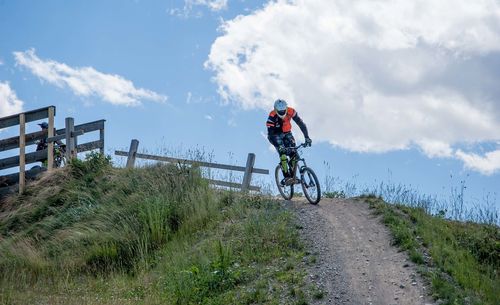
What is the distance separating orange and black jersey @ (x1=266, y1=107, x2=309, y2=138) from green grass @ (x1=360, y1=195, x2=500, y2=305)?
92.3 inches

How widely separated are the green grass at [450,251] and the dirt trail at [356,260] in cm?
22

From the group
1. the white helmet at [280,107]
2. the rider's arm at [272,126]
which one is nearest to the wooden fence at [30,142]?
the rider's arm at [272,126]

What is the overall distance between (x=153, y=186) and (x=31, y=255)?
312 cm

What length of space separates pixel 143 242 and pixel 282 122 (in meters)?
3.97

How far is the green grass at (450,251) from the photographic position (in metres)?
9.49

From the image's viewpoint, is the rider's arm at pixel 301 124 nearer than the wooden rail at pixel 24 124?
Yes

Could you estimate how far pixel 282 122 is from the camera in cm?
1440

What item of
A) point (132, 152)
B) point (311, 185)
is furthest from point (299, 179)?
point (132, 152)

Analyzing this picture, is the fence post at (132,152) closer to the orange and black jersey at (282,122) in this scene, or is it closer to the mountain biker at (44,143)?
the mountain biker at (44,143)

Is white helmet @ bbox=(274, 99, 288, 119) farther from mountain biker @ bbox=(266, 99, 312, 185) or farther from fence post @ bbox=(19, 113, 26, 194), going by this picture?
fence post @ bbox=(19, 113, 26, 194)

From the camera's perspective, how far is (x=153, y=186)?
50.7ft

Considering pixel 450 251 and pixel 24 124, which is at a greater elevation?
pixel 24 124

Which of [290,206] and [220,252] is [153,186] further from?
[220,252]

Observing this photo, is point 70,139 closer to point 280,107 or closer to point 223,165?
point 223,165
